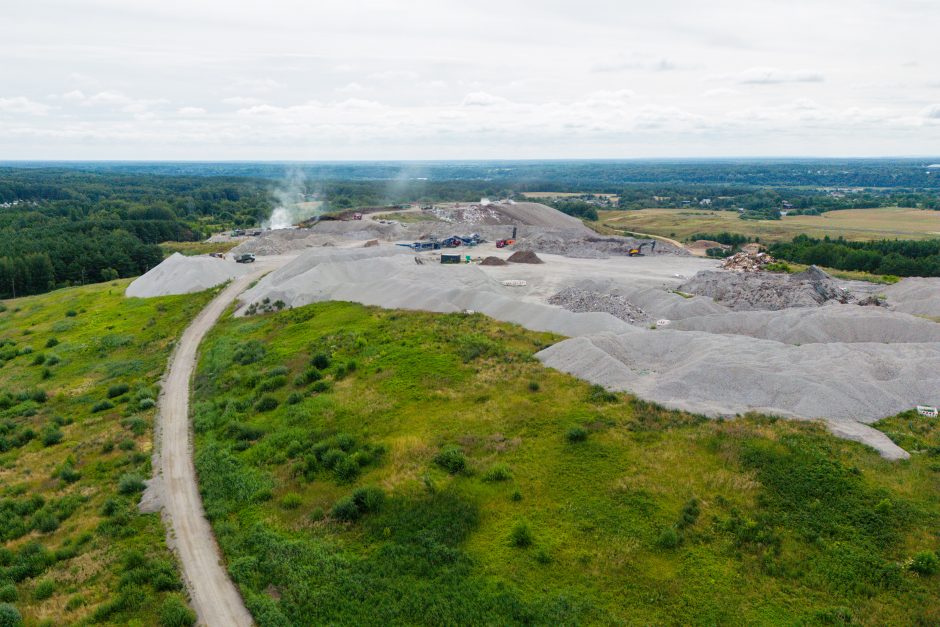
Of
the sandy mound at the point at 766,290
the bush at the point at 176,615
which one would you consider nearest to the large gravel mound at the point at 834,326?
A: the sandy mound at the point at 766,290

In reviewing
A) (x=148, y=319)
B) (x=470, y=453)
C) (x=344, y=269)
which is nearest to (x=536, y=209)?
(x=344, y=269)

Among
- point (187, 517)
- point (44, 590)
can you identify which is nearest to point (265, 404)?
point (187, 517)

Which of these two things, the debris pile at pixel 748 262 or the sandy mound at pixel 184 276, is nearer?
the sandy mound at pixel 184 276

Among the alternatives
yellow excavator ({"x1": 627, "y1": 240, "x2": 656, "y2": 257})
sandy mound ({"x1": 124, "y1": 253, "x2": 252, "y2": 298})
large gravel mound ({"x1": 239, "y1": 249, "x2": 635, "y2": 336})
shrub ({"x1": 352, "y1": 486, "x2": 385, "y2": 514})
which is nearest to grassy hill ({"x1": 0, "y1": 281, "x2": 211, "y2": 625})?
shrub ({"x1": 352, "y1": 486, "x2": 385, "y2": 514})

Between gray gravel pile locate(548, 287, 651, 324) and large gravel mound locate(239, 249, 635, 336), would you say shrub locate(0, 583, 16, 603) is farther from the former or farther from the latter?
gray gravel pile locate(548, 287, 651, 324)

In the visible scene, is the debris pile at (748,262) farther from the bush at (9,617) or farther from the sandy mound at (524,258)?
the bush at (9,617)

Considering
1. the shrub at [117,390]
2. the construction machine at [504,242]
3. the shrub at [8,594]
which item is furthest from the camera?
the construction machine at [504,242]

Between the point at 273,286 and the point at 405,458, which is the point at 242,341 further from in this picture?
the point at 405,458
